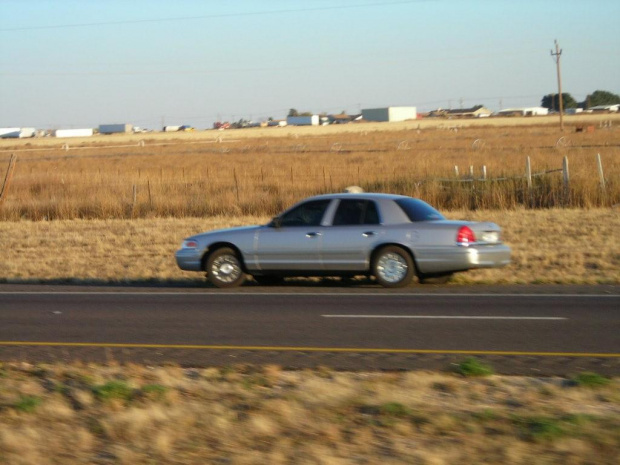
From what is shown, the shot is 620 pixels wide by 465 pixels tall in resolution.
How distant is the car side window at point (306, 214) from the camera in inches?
575

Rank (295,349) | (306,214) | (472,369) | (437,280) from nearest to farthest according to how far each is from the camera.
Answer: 1. (472,369)
2. (295,349)
3. (306,214)
4. (437,280)

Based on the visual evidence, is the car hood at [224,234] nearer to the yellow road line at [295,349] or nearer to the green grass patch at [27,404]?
the yellow road line at [295,349]

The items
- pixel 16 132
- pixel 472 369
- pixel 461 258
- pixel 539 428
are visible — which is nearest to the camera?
pixel 539 428

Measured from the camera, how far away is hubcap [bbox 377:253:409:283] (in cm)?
1420

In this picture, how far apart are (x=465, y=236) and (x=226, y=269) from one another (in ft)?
13.0

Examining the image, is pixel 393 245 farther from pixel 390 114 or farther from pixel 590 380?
pixel 390 114

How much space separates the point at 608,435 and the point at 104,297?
976 cm

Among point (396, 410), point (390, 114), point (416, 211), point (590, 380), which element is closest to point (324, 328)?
point (590, 380)

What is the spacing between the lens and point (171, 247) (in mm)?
20688

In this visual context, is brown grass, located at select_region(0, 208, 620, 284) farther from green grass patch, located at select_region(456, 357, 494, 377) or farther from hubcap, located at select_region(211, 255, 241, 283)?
green grass patch, located at select_region(456, 357, 494, 377)

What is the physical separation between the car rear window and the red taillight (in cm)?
66

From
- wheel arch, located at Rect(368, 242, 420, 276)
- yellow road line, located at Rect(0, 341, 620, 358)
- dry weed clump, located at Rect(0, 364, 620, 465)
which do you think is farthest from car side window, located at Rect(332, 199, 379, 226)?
dry weed clump, located at Rect(0, 364, 620, 465)

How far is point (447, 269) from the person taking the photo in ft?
46.1

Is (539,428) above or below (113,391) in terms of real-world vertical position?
below
